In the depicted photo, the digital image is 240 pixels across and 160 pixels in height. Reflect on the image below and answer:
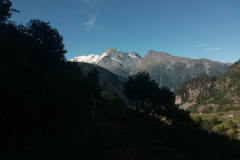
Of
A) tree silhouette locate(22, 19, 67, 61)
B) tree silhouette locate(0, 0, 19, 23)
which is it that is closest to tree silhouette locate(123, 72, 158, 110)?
tree silhouette locate(22, 19, 67, 61)

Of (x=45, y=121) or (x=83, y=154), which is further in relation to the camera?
(x=45, y=121)

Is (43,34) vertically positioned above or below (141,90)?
above

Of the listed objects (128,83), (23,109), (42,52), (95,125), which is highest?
(42,52)

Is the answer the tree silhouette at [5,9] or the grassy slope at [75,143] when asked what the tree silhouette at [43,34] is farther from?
the grassy slope at [75,143]

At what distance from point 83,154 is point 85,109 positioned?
33.5ft

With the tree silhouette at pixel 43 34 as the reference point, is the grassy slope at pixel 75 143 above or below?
below

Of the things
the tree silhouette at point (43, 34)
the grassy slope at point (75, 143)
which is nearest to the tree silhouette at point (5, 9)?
the tree silhouette at point (43, 34)

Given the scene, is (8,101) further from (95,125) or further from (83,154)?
(95,125)

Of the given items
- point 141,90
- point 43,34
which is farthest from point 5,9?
point 141,90

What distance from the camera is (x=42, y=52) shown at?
30094 mm

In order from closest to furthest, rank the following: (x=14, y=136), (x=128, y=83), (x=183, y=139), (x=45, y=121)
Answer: (x=14, y=136) → (x=45, y=121) → (x=183, y=139) → (x=128, y=83)

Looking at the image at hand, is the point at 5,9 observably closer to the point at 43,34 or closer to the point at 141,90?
the point at 43,34

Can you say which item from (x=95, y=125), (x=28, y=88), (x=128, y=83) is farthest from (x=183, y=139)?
(x=28, y=88)

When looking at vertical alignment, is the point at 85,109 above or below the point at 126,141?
above
